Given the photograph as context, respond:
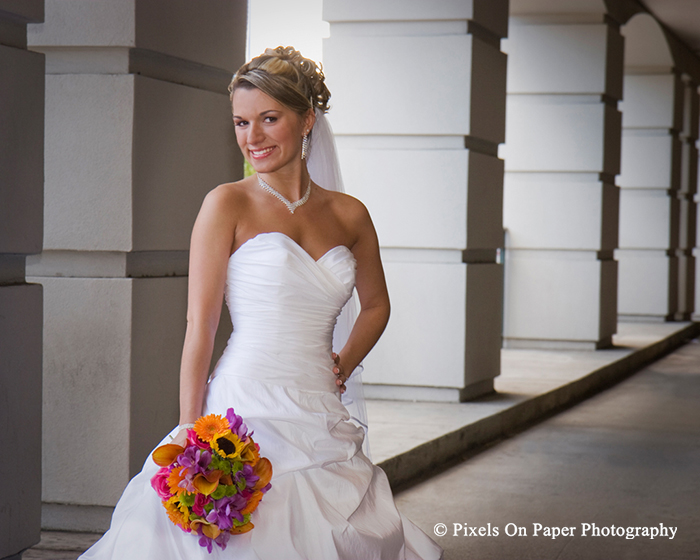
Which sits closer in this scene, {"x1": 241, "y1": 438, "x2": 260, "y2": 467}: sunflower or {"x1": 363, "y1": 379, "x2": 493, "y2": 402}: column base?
{"x1": 241, "y1": 438, "x2": 260, "y2": 467}: sunflower

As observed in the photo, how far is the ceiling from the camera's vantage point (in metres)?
13.8

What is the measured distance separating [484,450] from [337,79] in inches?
111

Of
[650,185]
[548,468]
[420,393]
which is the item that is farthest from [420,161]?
[650,185]

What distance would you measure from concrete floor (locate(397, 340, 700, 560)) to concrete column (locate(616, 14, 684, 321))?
7.25 m

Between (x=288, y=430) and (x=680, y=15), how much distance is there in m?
13.5

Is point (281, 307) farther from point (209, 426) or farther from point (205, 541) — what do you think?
point (205, 541)

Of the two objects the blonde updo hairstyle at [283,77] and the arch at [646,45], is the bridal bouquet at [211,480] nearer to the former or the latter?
the blonde updo hairstyle at [283,77]

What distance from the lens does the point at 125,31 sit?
3.67 m

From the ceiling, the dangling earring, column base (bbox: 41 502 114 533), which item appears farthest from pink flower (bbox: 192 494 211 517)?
the ceiling

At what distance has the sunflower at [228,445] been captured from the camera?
253cm

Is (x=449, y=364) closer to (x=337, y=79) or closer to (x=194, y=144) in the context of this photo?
(x=337, y=79)

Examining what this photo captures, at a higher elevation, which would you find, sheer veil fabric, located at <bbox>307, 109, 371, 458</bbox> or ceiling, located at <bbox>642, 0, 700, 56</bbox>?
ceiling, located at <bbox>642, 0, 700, 56</bbox>

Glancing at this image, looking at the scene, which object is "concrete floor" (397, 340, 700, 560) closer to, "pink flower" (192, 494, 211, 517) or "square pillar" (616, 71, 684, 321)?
"pink flower" (192, 494, 211, 517)

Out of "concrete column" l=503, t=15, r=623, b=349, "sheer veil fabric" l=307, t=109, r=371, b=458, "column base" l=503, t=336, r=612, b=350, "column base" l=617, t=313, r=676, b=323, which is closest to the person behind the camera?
"sheer veil fabric" l=307, t=109, r=371, b=458
